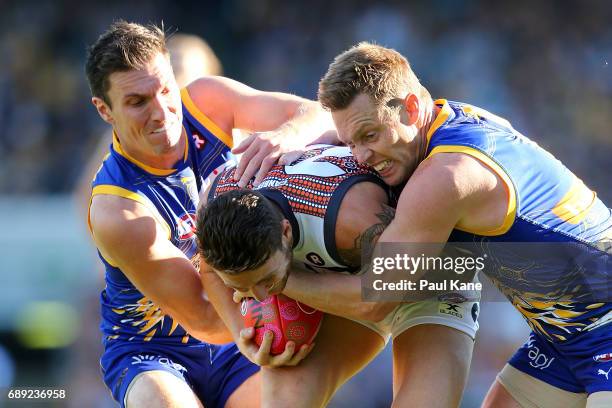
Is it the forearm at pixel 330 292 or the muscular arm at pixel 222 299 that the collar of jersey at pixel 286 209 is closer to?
the forearm at pixel 330 292

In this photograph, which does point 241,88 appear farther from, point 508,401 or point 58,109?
point 58,109

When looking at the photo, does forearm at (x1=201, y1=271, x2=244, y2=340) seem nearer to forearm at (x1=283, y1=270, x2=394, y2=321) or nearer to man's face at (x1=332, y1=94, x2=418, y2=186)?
forearm at (x1=283, y1=270, x2=394, y2=321)

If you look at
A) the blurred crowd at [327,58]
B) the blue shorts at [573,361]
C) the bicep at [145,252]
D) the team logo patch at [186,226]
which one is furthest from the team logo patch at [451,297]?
the blurred crowd at [327,58]

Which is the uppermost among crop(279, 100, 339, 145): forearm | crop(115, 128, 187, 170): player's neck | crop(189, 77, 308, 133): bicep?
crop(279, 100, 339, 145): forearm

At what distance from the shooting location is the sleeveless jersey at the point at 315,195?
431cm

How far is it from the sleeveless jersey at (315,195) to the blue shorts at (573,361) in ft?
3.80

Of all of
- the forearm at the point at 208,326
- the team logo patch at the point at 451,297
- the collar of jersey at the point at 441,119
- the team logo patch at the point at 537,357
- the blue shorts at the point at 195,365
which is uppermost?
the collar of jersey at the point at 441,119

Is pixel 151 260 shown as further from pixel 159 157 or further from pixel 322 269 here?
pixel 322 269

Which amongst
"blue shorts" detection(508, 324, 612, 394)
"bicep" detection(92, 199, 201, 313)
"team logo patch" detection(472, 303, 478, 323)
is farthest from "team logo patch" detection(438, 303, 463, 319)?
"bicep" detection(92, 199, 201, 313)

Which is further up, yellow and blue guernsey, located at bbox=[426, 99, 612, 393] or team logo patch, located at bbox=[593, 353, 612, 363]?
yellow and blue guernsey, located at bbox=[426, 99, 612, 393]

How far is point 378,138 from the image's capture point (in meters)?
4.39

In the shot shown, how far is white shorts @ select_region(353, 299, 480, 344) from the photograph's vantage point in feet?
15.5

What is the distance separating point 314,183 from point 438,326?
3.25 feet

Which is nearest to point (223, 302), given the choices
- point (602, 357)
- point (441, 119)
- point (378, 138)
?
point (378, 138)
